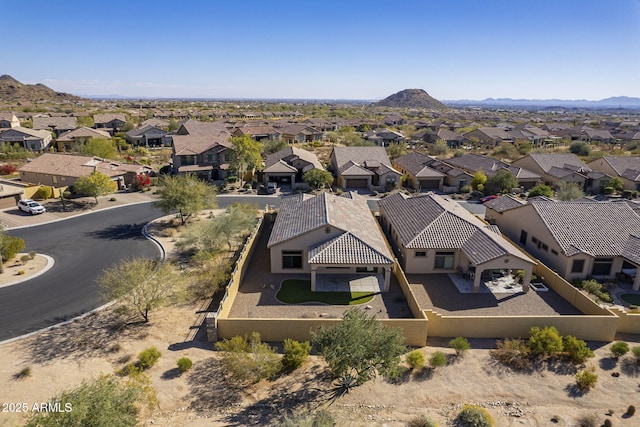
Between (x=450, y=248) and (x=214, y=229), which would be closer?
(x=450, y=248)

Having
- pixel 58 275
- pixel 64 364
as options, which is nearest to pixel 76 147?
pixel 58 275

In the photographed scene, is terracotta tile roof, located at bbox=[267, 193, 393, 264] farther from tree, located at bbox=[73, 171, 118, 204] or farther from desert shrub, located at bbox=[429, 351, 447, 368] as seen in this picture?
tree, located at bbox=[73, 171, 118, 204]

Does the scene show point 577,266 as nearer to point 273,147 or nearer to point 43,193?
point 43,193

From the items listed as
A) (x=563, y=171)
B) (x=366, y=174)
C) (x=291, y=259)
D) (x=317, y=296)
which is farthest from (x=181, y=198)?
(x=563, y=171)

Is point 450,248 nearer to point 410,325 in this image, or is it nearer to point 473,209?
point 410,325

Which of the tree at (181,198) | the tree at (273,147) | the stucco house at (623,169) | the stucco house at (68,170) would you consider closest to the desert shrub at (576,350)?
the tree at (181,198)

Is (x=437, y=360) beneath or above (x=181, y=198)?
beneath

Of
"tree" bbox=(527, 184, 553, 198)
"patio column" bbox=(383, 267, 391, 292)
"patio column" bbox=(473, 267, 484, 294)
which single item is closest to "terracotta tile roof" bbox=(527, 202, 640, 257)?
"patio column" bbox=(473, 267, 484, 294)
